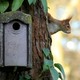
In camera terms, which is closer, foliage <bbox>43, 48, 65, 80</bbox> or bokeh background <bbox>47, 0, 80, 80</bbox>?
foliage <bbox>43, 48, 65, 80</bbox>

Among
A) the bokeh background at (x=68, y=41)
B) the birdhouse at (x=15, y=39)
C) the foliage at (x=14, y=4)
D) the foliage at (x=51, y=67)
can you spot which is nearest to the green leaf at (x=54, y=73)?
the foliage at (x=51, y=67)

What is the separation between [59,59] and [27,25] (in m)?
11.5

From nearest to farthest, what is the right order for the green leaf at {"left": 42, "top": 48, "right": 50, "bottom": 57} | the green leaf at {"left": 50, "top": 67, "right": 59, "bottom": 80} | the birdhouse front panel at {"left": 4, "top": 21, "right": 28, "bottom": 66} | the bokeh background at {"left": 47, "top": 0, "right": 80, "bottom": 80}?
the birdhouse front panel at {"left": 4, "top": 21, "right": 28, "bottom": 66}
the green leaf at {"left": 50, "top": 67, "right": 59, "bottom": 80}
the green leaf at {"left": 42, "top": 48, "right": 50, "bottom": 57}
the bokeh background at {"left": 47, "top": 0, "right": 80, "bottom": 80}

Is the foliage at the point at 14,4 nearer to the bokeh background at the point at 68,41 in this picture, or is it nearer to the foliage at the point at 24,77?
the foliage at the point at 24,77

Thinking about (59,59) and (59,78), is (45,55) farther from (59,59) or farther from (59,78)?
(59,59)

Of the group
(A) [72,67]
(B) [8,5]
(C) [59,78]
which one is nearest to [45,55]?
(C) [59,78]

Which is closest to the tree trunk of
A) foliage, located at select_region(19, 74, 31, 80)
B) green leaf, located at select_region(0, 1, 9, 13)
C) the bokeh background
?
foliage, located at select_region(19, 74, 31, 80)

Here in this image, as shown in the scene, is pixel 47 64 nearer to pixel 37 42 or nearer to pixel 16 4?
pixel 37 42

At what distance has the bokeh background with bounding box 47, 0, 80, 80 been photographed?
15.1m

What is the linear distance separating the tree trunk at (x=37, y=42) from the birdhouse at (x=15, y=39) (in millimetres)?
224

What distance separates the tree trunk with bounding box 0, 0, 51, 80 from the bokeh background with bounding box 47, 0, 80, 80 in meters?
10.7

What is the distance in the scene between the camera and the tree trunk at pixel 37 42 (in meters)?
3.78

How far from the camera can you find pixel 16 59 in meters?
3.54

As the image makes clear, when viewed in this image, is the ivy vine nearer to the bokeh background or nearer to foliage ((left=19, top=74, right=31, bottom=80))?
foliage ((left=19, top=74, right=31, bottom=80))
